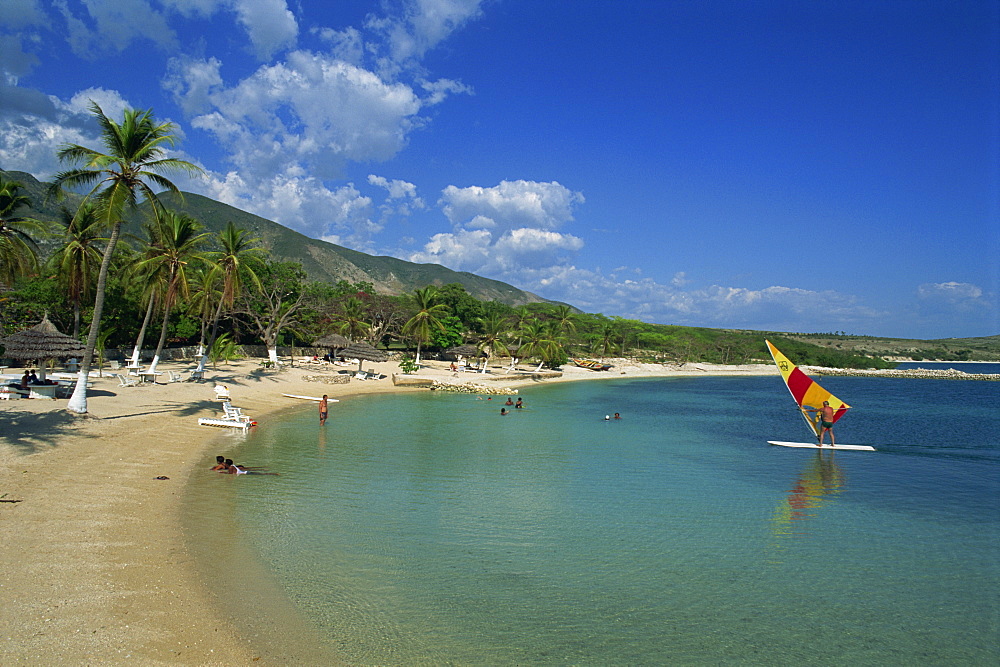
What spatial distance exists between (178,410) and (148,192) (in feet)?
24.3

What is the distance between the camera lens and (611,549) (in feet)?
29.5

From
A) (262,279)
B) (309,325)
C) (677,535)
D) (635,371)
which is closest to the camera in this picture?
(677,535)

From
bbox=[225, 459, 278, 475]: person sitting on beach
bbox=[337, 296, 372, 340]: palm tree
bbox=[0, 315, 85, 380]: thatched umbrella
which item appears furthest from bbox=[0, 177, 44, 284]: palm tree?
bbox=[337, 296, 372, 340]: palm tree

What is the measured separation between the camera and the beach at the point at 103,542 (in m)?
5.24

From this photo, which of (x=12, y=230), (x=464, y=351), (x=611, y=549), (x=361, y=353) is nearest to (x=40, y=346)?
(x=12, y=230)

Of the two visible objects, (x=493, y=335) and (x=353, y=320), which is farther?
(x=493, y=335)

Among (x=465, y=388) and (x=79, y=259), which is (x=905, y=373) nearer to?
(x=465, y=388)

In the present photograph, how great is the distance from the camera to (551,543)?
9.17 meters

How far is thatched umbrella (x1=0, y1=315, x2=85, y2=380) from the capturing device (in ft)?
59.0

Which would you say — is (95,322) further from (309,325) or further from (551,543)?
(309,325)

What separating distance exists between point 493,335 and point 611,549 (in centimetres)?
Answer: 4858

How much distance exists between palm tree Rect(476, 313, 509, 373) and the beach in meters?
40.4

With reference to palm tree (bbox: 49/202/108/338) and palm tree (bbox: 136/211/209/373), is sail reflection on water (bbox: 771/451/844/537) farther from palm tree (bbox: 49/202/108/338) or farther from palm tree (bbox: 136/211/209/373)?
palm tree (bbox: 49/202/108/338)

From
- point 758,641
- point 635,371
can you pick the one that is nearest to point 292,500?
point 758,641
